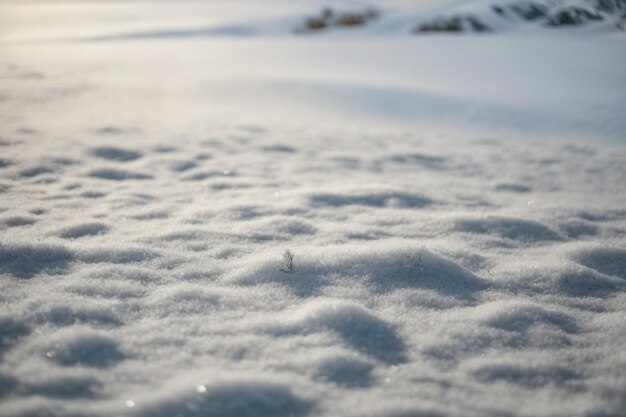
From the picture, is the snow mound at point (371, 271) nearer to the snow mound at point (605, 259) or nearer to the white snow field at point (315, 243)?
the white snow field at point (315, 243)

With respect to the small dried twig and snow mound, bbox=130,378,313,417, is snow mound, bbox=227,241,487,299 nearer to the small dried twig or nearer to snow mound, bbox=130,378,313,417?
the small dried twig

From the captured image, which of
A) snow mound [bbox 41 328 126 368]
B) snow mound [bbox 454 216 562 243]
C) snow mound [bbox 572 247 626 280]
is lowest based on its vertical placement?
snow mound [bbox 572 247 626 280]

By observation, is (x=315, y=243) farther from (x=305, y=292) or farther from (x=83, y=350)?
(x=83, y=350)

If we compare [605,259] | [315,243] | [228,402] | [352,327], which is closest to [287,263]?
[315,243]

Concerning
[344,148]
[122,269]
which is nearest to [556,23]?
[344,148]

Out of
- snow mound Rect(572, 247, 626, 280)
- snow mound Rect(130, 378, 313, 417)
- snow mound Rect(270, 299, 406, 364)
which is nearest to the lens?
snow mound Rect(130, 378, 313, 417)

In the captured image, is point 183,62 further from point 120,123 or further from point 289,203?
point 289,203

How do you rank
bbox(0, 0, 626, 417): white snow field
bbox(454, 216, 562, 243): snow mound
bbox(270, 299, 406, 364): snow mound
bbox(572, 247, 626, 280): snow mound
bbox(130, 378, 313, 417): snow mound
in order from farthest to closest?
bbox(454, 216, 562, 243): snow mound < bbox(572, 247, 626, 280): snow mound < bbox(270, 299, 406, 364): snow mound < bbox(0, 0, 626, 417): white snow field < bbox(130, 378, 313, 417): snow mound

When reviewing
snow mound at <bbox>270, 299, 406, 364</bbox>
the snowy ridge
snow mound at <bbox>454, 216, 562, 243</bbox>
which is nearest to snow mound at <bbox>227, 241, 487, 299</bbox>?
the snowy ridge
